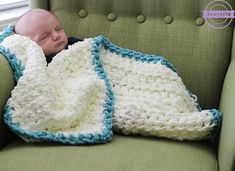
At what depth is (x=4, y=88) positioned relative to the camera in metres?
1.14

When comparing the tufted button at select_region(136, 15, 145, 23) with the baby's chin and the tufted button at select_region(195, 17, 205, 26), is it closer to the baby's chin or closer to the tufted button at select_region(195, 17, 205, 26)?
the tufted button at select_region(195, 17, 205, 26)

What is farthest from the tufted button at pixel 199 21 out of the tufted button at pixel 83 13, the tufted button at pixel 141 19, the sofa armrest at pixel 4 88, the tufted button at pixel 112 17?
the sofa armrest at pixel 4 88

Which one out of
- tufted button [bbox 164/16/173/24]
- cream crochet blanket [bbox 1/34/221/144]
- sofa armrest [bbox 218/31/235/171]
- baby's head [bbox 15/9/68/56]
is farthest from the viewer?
tufted button [bbox 164/16/173/24]

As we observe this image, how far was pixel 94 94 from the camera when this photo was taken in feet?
4.00

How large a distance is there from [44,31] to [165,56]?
42cm

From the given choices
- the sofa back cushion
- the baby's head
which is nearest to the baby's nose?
the baby's head

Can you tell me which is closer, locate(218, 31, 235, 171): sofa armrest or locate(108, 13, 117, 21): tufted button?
locate(218, 31, 235, 171): sofa armrest

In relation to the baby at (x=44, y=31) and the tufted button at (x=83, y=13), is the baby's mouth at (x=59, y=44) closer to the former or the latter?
the baby at (x=44, y=31)

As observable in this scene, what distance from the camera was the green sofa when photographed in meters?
1.01

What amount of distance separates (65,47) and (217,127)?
570 millimetres

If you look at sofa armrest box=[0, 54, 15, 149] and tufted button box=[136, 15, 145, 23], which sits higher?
tufted button box=[136, 15, 145, 23]

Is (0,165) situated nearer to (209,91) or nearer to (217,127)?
(217,127)

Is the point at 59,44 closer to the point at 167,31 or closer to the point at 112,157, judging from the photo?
the point at 167,31

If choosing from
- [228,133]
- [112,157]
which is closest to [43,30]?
[112,157]
